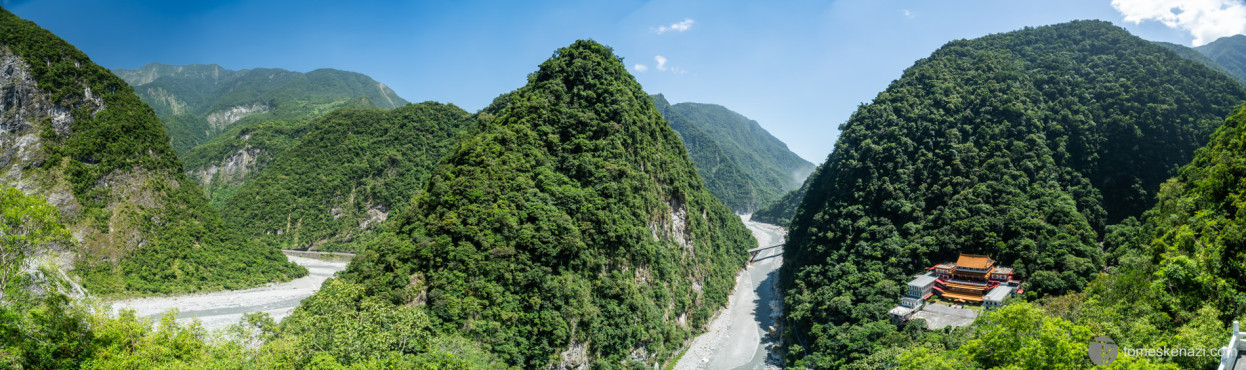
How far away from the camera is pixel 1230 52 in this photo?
140 meters

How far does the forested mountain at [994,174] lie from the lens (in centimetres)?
5234

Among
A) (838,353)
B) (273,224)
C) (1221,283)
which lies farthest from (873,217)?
(273,224)

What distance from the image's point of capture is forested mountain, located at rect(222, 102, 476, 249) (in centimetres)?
9519

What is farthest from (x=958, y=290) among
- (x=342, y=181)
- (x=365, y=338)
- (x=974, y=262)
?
(x=342, y=181)

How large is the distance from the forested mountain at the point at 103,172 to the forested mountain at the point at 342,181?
22.5 metres

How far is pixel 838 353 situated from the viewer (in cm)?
4862

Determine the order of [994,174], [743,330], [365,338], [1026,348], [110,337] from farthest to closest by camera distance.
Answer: [743,330]
[994,174]
[365,338]
[1026,348]
[110,337]

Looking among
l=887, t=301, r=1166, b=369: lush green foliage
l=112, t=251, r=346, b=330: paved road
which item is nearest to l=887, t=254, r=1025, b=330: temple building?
l=887, t=301, r=1166, b=369: lush green foliage

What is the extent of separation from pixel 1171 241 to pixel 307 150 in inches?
4932

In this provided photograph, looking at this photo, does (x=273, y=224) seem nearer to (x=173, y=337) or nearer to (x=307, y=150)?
(x=307, y=150)

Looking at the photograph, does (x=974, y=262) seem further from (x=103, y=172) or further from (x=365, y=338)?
(x=103, y=172)

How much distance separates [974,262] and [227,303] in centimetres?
8409

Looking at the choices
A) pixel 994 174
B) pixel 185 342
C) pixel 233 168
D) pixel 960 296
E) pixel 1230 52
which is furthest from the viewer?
pixel 1230 52

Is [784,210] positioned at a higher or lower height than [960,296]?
higher
